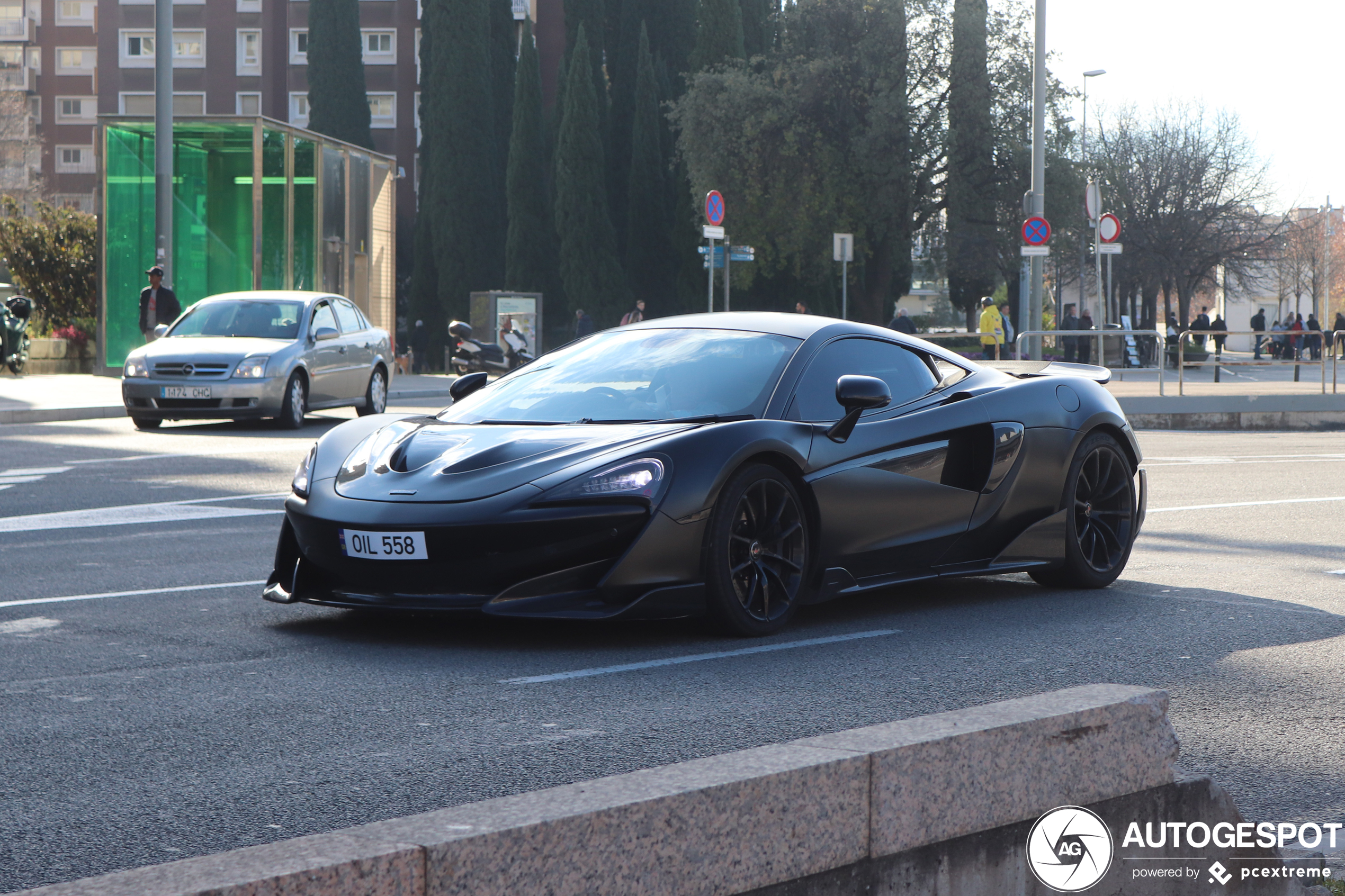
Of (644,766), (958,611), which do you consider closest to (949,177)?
(958,611)

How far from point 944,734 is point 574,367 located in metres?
4.13

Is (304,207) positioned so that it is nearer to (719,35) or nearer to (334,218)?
(334,218)

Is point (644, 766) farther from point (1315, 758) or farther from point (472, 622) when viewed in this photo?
point (472, 622)

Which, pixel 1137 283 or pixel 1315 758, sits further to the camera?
pixel 1137 283

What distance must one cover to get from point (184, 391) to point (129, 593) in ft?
33.9

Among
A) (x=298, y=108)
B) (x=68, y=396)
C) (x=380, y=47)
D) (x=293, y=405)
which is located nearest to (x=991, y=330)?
(x=293, y=405)

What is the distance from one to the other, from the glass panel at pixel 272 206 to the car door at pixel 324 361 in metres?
10.3

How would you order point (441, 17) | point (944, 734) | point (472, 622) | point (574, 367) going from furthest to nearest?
point (441, 17) < point (574, 367) < point (472, 622) < point (944, 734)

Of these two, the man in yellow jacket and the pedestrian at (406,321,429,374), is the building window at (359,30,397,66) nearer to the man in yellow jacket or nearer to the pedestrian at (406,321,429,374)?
the pedestrian at (406,321,429,374)

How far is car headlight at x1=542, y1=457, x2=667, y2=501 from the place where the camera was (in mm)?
5688

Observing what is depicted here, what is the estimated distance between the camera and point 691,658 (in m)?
5.77

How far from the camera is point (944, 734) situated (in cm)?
312

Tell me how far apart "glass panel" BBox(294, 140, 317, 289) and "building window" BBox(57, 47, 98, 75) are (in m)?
72.4

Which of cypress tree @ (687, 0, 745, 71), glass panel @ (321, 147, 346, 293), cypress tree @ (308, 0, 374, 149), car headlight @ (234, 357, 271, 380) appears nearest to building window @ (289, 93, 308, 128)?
cypress tree @ (308, 0, 374, 149)
